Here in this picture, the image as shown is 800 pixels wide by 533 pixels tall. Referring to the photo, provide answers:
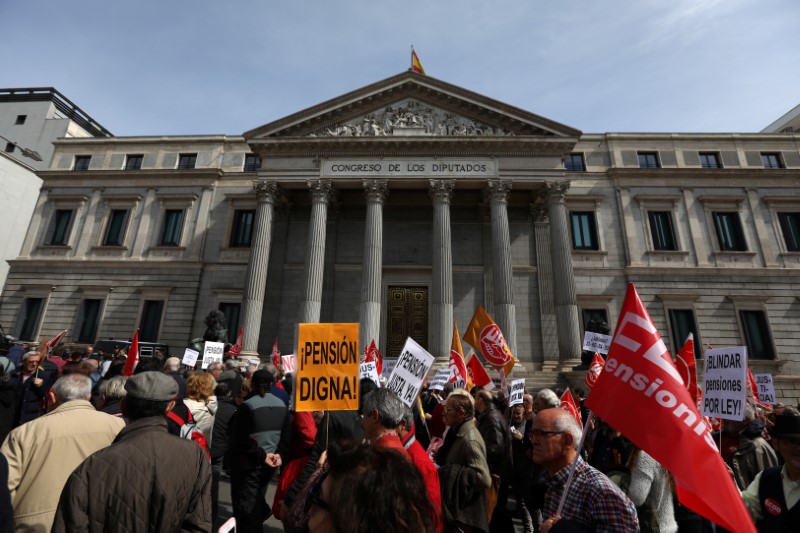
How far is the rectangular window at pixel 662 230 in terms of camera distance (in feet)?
81.0

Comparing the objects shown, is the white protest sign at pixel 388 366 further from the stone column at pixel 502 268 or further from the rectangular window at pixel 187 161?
the rectangular window at pixel 187 161

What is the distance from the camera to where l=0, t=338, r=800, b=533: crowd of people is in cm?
172

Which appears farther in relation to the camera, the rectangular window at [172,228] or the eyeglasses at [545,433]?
the rectangular window at [172,228]

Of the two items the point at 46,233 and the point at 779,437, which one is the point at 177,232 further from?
the point at 779,437

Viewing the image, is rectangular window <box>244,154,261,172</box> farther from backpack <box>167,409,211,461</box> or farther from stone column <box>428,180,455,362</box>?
backpack <box>167,409,211,461</box>

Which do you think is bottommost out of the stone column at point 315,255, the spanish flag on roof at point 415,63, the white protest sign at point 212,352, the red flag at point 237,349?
the white protest sign at point 212,352

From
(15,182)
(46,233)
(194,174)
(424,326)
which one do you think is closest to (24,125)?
(15,182)

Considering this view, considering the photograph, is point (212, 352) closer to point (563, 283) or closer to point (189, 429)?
point (189, 429)

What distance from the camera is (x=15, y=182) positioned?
32.1 m

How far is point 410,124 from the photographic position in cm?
2361

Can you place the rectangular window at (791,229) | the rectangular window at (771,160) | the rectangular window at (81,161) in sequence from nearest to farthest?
the rectangular window at (791,229)
the rectangular window at (771,160)
the rectangular window at (81,161)

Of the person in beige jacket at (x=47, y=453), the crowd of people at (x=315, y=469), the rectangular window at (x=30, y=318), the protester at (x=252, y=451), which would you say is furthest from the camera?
the rectangular window at (x=30, y=318)

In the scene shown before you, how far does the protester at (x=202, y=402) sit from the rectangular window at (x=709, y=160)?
30.7 meters

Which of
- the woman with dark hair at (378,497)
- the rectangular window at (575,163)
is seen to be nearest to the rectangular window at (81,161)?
the rectangular window at (575,163)
